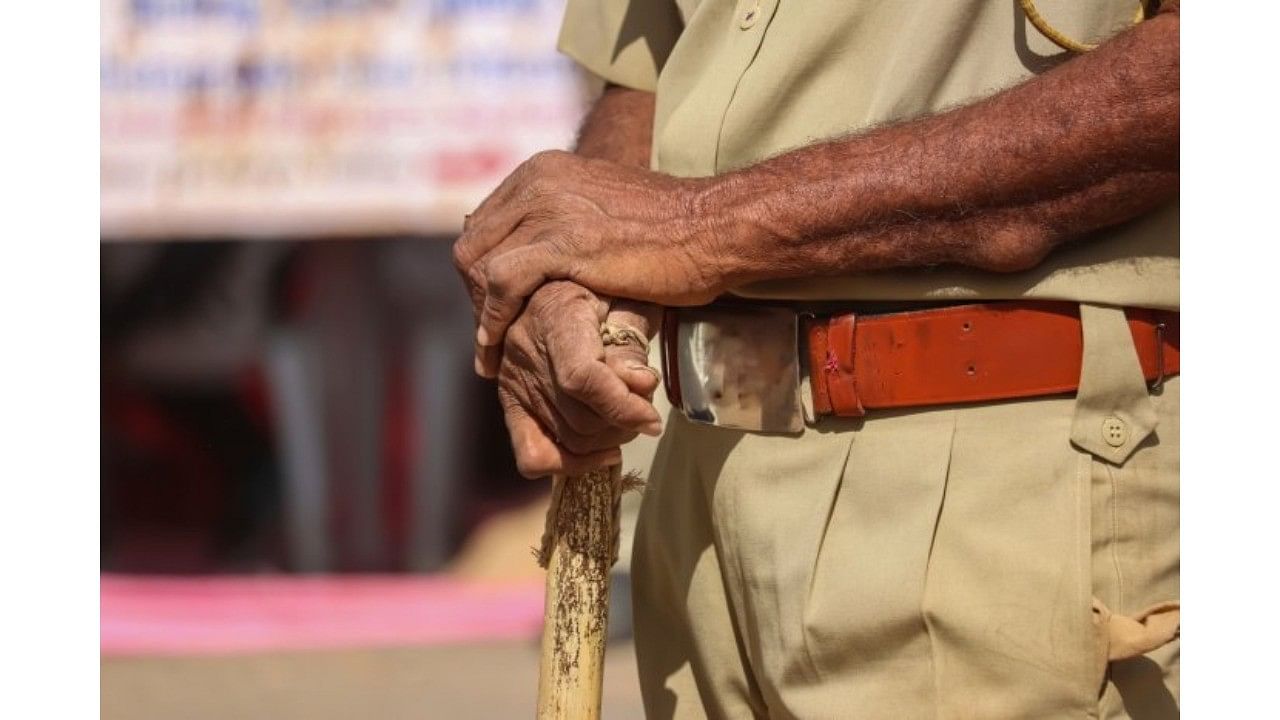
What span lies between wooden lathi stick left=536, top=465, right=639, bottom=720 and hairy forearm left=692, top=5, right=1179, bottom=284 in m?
0.33

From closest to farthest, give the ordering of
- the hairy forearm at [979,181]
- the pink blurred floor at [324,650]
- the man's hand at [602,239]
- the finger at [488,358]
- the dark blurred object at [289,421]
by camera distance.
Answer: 1. the hairy forearm at [979,181]
2. the man's hand at [602,239]
3. the finger at [488,358]
4. the pink blurred floor at [324,650]
5. the dark blurred object at [289,421]

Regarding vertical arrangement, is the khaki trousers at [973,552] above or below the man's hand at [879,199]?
below

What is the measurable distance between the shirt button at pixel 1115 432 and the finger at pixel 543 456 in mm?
537

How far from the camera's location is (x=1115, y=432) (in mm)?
1557

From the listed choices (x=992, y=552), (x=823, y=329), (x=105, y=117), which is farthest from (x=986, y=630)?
(x=105, y=117)

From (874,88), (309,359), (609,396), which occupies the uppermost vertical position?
(874,88)

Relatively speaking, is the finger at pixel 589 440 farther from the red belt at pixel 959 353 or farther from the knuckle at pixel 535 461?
the red belt at pixel 959 353

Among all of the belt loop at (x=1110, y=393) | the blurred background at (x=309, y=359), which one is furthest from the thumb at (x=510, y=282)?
the blurred background at (x=309, y=359)

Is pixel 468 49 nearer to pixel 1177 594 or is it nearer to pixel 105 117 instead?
pixel 105 117

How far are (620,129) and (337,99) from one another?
121 inches

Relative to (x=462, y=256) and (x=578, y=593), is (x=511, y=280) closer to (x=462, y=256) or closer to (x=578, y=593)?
(x=462, y=256)

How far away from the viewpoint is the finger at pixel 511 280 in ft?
5.43

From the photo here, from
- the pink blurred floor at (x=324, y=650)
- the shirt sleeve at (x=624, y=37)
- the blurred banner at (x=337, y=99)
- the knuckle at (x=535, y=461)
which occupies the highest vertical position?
the blurred banner at (x=337, y=99)

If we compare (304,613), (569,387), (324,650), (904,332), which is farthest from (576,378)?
(304,613)
